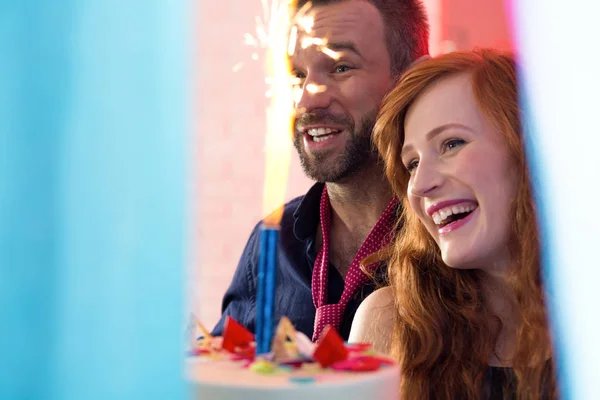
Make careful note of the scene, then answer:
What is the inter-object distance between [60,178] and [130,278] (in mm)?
113

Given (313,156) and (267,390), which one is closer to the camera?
(267,390)

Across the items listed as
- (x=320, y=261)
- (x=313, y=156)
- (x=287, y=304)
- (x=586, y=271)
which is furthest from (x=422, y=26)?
(x=586, y=271)

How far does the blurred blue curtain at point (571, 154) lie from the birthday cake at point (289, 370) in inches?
12.0

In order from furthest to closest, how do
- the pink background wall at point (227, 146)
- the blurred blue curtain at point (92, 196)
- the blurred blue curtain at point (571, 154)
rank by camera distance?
the pink background wall at point (227, 146), the blurred blue curtain at point (571, 154), the blurred blue curtain at point (92, 196)

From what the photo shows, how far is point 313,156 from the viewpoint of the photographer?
5.89ft

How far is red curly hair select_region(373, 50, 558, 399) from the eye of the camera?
117cm

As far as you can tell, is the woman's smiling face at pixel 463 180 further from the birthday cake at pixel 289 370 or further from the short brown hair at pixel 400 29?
the short brown hair at pixel 400 29

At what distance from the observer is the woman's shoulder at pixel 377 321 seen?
1347mm

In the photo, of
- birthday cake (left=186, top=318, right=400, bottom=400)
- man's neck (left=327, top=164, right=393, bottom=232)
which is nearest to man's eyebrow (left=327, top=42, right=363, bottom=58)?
man's neck (left=327, top=164, right=393, bottom=232)

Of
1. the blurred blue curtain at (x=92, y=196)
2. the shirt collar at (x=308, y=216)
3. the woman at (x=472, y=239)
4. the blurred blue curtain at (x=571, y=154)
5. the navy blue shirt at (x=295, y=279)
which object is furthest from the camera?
the shirt collar at (x=308, y=216)

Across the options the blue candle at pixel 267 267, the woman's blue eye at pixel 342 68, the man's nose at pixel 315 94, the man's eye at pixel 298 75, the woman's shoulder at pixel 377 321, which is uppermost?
the woman's blue eye at pixel 342 68

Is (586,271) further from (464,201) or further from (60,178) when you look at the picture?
(60,178)

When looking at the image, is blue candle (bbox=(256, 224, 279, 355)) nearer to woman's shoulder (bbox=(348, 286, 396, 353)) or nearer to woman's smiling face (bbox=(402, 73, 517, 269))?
woman's smiling face (bbox=(402, 73, 517, 269))

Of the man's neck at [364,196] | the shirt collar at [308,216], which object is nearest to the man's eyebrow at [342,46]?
the man's neck at [364,196]
